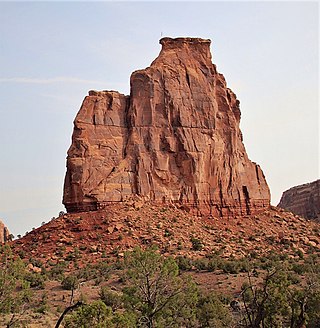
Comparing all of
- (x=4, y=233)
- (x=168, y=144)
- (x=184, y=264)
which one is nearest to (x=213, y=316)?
(x=184, y=264)

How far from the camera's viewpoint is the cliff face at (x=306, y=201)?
114 metres

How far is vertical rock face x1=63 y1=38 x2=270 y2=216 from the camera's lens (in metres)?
58.0

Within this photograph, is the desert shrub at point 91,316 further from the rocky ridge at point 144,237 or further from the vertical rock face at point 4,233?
the vertical rock face at point 4,233

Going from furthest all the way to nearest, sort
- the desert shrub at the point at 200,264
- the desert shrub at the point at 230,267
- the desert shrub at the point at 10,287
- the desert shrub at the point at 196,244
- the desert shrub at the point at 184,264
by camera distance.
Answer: the desert shrub at the point at 196,244
the desert shrub at the point at 200,264
the desert shrub at the point at 184,264
the desert shrub at the point at 230,267
the desert shrub at the point at 10,287

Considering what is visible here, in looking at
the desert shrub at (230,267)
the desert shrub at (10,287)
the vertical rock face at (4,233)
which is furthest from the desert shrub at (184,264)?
the vertical rock face at (4,233)

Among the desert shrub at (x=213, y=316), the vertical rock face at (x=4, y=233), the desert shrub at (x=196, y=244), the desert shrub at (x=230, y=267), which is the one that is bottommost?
the desert shrub at (x=213, y=316)

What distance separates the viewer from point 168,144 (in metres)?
A: 61.4

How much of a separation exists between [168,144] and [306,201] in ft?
207

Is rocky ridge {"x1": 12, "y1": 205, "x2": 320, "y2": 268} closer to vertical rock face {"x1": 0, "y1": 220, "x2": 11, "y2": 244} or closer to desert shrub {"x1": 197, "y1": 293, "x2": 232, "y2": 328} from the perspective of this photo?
desert shrub {"x1": 197, "y1": 293, "x2": 232, "y2": 328}

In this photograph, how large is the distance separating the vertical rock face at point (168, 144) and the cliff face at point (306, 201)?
46.4 m

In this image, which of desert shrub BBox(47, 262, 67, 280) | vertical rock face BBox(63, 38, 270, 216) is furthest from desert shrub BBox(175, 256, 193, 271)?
vertical rock face BBox(63, 38, 270, 216)

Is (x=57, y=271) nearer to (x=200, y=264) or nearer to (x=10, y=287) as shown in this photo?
(x=200, y=264)

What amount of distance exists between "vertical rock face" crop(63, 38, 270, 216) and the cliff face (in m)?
46.4

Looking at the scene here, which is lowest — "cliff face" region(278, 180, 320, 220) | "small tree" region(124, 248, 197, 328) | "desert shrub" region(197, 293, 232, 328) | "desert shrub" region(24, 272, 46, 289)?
"desert shrub" region(197, 293, 232, 328)
